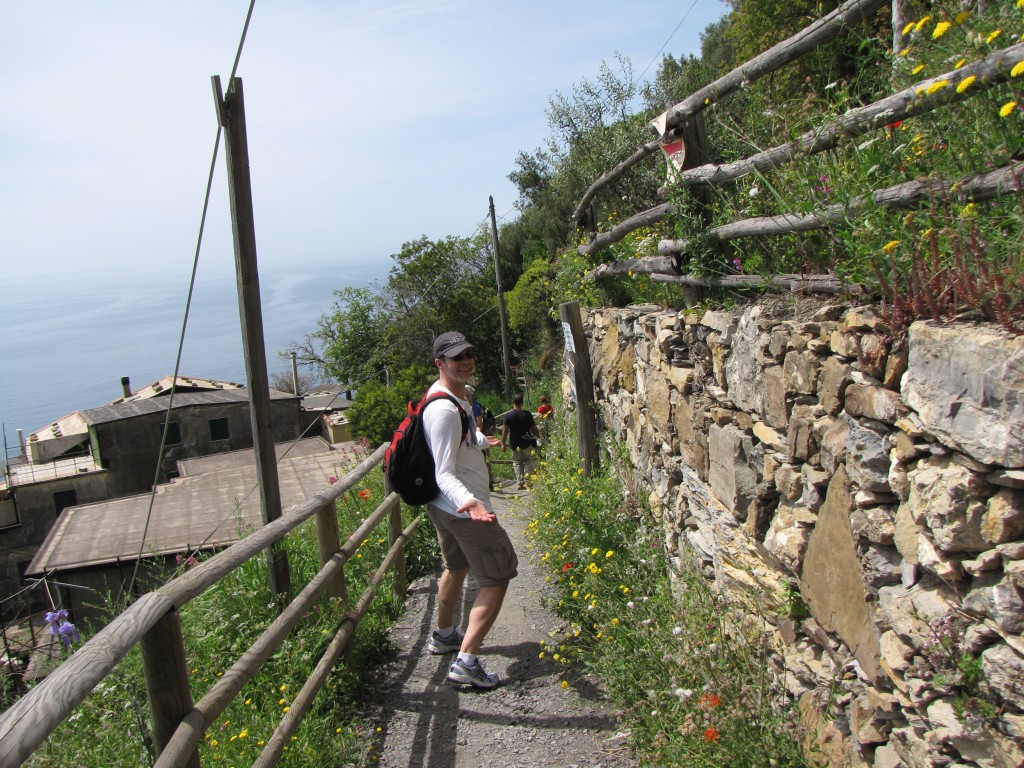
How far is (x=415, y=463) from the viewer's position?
3984mm

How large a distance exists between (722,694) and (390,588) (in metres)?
2.87

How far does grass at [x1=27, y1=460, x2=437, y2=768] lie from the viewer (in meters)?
3.27

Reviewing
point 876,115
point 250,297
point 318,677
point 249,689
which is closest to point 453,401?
point 318,677

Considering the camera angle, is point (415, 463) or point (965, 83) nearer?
point (965, 83)

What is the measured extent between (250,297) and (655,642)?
3.09 meters

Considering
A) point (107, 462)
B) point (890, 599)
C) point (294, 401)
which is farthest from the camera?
point (294, 401)

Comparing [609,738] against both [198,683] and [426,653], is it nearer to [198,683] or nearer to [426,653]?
[426,653]

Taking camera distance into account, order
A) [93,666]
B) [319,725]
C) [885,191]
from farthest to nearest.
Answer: [319,725]
[885,191]
[93,666]

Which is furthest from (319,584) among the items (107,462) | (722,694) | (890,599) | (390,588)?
(107,462)

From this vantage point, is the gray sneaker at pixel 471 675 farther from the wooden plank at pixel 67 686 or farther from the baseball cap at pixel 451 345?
the wooden plank at pixel 67 686

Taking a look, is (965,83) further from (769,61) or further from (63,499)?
(63,499)

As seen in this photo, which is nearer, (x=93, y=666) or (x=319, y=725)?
(x=93, y=666)

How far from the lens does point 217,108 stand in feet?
14.9

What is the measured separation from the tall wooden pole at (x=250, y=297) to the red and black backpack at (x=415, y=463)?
3.18 ft
